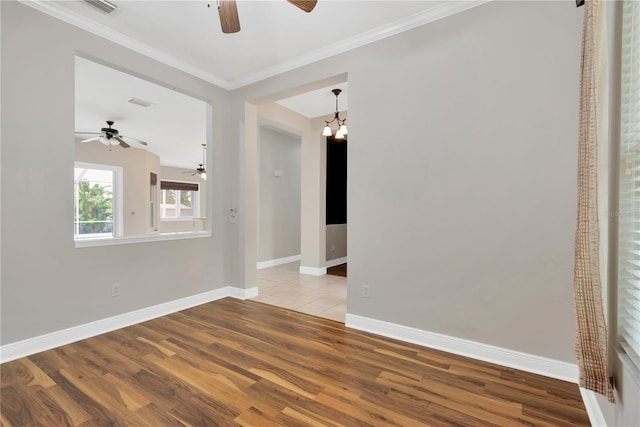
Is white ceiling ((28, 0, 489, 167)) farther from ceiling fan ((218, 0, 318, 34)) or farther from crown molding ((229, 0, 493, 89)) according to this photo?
ceiling fan ((218, 0, 318, 34))

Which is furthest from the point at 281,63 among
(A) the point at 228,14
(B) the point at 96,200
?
(B) the point at 96,200

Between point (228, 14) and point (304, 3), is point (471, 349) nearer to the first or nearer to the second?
point (304, 3)

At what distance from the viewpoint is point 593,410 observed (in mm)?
1544

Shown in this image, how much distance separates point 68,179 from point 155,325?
154 centimetres

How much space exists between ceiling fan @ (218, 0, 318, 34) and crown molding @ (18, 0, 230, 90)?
1.41m

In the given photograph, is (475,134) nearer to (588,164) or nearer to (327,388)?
(588,164)

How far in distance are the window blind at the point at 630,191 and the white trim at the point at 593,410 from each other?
0.52 meters

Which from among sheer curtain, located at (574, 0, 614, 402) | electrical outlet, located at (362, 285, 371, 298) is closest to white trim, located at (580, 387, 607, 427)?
sheer curtain, located at (574, 0, 614, 402)

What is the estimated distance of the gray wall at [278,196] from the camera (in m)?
5.80

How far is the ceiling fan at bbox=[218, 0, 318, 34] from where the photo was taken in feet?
6.12

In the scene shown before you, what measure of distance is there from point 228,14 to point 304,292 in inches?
127

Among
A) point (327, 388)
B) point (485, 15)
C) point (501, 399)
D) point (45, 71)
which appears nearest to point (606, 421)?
point (501, 399)

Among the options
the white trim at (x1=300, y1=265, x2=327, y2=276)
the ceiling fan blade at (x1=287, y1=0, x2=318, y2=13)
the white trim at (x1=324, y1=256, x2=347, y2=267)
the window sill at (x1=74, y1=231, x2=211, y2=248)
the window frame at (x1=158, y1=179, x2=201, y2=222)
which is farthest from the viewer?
the window frame at (x1=158, y1=179, x2=201, y2=222)

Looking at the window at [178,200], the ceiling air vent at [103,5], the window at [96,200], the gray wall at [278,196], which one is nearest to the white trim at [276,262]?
the gray wall at [278,196]
